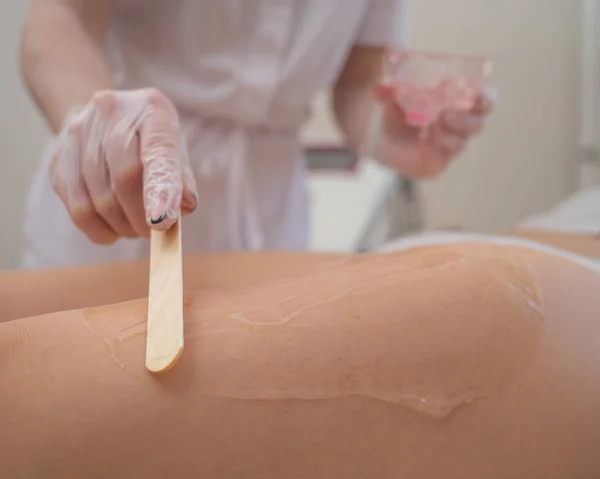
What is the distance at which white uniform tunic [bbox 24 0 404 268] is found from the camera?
2.69 ft

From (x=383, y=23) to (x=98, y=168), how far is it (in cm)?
68

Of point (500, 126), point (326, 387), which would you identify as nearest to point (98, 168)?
point (326, 387)

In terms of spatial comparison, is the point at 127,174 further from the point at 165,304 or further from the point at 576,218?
the point at 576,218

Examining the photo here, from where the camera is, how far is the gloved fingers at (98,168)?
0.52 m

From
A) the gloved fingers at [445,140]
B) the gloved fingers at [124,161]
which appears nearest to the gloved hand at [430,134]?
the gloved fingers at [445,140]

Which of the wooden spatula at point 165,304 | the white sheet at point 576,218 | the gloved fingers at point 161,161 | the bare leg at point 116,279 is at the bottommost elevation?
the bare leg at point 116,279

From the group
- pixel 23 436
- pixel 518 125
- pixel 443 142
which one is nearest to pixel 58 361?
pixel 23 436

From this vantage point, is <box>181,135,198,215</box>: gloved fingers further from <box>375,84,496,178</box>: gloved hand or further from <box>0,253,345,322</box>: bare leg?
<box>375,84,496,178</box>: gloved hand

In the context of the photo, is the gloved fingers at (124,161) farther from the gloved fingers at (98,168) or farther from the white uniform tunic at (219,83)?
the white uniform tunic at (219,83)

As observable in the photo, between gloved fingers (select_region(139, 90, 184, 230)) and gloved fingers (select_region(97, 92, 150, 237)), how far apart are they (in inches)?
0.4

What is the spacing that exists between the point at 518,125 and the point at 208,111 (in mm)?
1466

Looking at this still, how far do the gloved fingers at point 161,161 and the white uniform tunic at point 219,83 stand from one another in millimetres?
319

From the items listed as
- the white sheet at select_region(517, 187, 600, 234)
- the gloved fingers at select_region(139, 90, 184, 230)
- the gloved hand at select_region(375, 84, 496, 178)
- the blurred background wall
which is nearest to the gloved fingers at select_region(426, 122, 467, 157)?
the gloved hand at select_region(375, 84, 496, 178)

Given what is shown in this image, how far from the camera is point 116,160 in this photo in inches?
20.0
